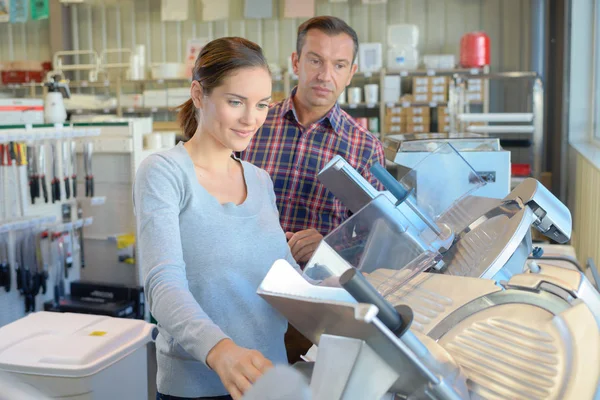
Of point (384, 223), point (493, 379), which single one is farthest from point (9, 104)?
point (493, 379)

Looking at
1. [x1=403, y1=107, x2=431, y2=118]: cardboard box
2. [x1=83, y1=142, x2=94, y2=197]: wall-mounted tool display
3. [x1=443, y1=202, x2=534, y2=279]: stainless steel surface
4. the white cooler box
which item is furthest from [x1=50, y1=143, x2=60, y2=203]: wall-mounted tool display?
[x1=403, y1=107, x2=431, y2=118]: cardboard box

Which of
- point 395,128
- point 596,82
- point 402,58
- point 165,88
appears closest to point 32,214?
point 596,82

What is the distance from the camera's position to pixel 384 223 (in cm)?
121

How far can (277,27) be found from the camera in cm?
861

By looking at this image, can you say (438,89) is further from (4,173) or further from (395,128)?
(4,173)

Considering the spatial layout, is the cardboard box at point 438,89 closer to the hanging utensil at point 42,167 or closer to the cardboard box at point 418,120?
the cardboard box at point 418,120

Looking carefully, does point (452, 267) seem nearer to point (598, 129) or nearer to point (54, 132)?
point (54, 132)

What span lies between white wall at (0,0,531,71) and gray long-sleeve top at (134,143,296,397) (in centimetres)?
690

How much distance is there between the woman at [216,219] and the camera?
1.24m

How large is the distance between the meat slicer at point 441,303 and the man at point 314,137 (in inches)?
27.2

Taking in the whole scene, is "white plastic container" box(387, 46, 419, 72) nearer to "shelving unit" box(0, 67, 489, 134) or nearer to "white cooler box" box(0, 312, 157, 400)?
"shelving unit" box(0, 67, 489, 134)

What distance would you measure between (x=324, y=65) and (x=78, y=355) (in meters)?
1.15

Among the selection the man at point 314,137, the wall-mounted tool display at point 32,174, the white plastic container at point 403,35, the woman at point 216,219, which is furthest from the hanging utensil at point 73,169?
the white plastic container at point 403,35

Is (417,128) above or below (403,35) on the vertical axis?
below
